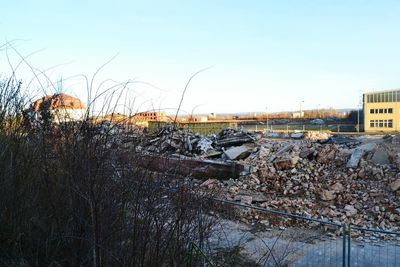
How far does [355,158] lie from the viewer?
15023 mm

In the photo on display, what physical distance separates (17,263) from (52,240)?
0.34m

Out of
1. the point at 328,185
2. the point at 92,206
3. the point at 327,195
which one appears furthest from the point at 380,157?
the point at 92,206

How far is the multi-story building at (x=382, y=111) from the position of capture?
5894 cm

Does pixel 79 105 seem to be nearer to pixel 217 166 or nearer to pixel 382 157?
pixel 217 166

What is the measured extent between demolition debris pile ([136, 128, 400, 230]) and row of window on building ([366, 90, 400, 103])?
47.4m

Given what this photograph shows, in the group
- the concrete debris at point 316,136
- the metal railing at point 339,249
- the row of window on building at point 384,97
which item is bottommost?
the metal railing at point 339,249

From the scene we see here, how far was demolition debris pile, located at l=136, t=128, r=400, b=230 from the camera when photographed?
10961 mm

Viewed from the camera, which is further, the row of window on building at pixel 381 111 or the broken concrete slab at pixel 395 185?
the row of window on building at pixel 381 111

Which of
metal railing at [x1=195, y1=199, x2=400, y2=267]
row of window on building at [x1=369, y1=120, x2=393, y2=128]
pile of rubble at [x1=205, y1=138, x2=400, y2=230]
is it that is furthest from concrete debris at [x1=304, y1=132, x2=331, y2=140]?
row of window on building at [x1=369, y1=120, x2=393, y2=128]

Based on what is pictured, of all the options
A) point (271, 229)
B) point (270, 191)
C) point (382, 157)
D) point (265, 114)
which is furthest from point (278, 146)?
point (265, 114)

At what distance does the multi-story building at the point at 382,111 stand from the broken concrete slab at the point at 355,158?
47.1 metres

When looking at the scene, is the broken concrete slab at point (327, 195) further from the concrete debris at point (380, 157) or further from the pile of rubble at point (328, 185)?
the concrete debris at point (380, 157)

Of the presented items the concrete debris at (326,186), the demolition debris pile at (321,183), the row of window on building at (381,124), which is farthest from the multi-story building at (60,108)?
the row of window on building at (381,124)

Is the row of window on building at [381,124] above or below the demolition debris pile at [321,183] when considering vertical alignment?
above
